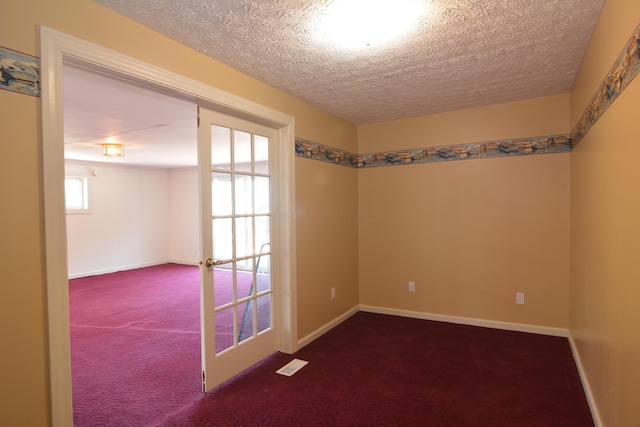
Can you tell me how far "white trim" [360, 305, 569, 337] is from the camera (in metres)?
3.29

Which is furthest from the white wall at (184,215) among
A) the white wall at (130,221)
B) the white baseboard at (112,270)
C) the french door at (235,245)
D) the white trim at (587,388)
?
the white trim at (587,388)

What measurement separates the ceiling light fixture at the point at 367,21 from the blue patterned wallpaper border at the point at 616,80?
88cm

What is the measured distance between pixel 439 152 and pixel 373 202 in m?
0.95

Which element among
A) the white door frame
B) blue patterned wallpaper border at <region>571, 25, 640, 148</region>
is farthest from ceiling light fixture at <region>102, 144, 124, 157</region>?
blue patterned wallpaper border at <region>571, 25, 640, 148</region>

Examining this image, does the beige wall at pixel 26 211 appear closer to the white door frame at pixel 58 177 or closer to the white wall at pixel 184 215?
the white door frame at pixel 58 177

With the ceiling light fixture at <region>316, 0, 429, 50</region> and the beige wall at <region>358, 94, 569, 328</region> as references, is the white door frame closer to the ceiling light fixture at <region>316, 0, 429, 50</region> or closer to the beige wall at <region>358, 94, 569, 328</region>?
the ceiling light fixture at <region>316, 0, 429, 50</region>

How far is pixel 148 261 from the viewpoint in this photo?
7621mm

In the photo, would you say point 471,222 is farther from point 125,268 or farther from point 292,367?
point 125,268

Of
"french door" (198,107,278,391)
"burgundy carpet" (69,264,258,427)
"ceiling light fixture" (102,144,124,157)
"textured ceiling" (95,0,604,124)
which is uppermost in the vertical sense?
"textured ceiling" (95,0,604,124)

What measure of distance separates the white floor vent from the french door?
0.80ft

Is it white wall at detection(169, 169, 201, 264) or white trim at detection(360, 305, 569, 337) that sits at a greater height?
white wall at detection(169, 169, 201, 264)

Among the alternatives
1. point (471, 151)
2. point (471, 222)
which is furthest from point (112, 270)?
point (471, 151)

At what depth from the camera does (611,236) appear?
1.65 metres

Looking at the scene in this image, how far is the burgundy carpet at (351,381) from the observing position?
211cm
